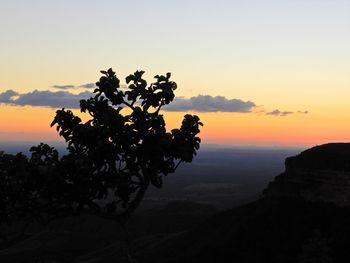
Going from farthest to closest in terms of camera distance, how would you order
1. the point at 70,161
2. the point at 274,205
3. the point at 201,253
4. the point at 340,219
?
the point at 274,205, the point at 201,253, the point at 340,219, the point at 70,161

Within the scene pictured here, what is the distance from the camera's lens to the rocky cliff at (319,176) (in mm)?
83438

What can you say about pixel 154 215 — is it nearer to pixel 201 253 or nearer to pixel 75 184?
pixel 201 253

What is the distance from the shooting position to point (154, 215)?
561 ft

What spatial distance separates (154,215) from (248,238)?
90.2 meters

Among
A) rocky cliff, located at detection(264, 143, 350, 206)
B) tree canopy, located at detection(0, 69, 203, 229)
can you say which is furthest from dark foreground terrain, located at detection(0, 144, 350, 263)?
tree canopy, located at detection(0, 69, 203, 229)

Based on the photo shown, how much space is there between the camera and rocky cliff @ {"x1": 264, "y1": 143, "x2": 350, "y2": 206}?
8344cm

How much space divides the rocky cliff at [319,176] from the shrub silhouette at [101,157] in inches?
2725

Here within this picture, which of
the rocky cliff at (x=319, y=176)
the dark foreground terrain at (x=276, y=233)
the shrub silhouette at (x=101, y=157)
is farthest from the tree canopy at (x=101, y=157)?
the rocky cliff at (x=319, y=176)

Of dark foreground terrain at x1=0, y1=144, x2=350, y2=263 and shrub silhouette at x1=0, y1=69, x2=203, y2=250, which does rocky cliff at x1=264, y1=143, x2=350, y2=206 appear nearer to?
dark foreground terrain at x1=0, y1=144, x2=350, y2=263

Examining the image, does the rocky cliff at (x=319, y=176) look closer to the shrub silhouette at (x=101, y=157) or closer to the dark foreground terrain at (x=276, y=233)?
the dark foreground terrain at (x=276, y=233)

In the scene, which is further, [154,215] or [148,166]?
[154,215]

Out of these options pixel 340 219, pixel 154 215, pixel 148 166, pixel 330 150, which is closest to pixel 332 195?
pixel 340 219

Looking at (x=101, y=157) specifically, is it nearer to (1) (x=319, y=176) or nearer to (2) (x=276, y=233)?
(2) (x=276, y=233)

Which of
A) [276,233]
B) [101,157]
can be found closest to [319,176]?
[276,233]
